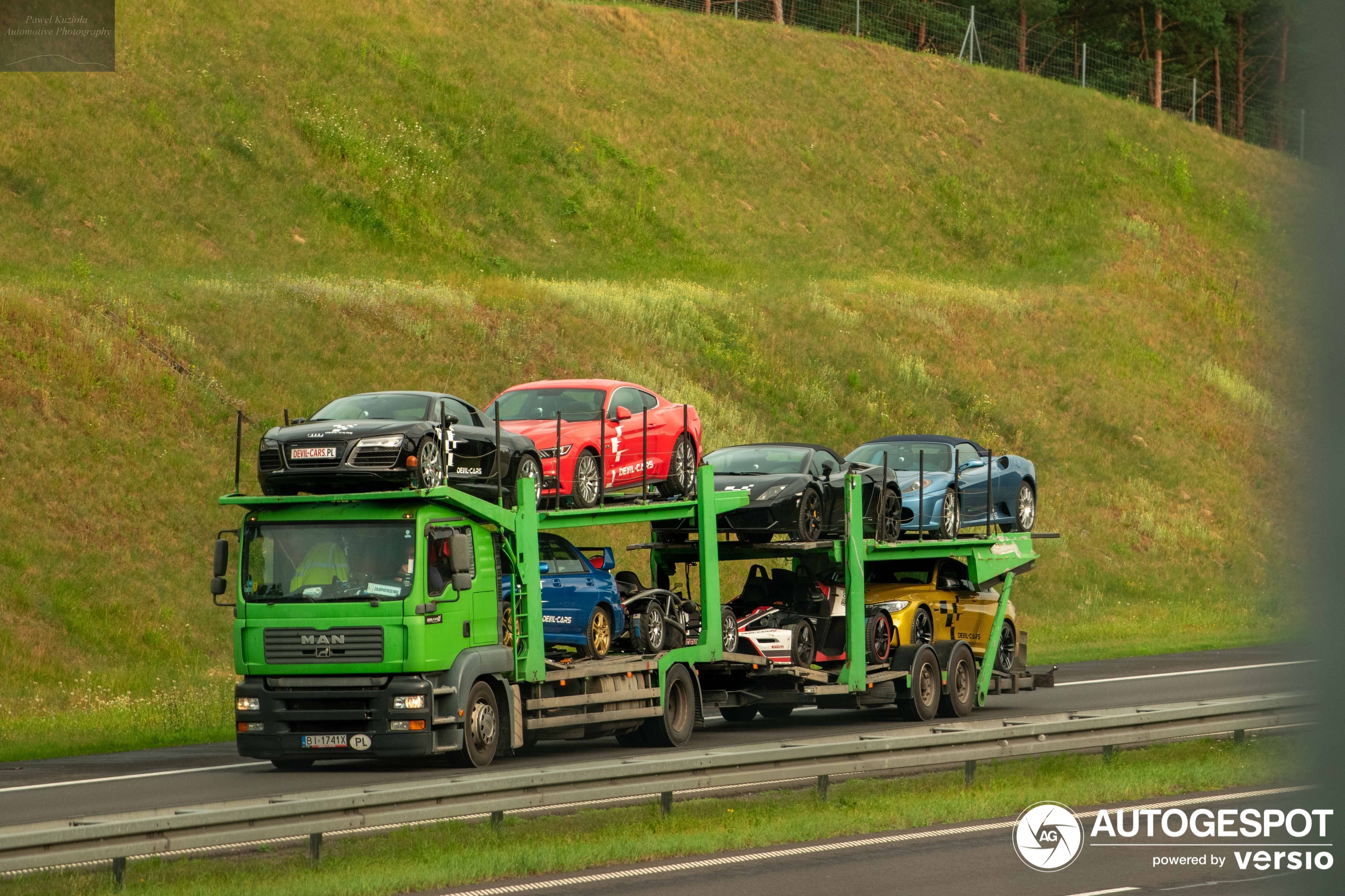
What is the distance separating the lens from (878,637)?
768 inches

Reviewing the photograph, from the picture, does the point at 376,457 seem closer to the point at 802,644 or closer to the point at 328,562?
the point at 328,562

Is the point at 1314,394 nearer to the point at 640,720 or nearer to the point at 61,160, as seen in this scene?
the point at 640,720

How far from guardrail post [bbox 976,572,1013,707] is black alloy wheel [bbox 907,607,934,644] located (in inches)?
31.3

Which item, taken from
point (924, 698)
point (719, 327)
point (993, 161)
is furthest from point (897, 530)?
point (993, 161)

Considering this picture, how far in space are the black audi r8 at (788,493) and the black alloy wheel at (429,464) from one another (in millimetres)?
4129

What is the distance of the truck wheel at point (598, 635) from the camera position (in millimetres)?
16328

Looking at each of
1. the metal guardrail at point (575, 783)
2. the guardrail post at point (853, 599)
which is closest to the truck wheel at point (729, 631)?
the guardrail post at point (853, 599)

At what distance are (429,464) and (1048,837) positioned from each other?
22.1 feet

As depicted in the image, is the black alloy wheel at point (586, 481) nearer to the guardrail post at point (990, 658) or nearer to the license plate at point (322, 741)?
the license plate at point (322, 741)

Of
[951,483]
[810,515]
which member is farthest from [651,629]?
[951,483]

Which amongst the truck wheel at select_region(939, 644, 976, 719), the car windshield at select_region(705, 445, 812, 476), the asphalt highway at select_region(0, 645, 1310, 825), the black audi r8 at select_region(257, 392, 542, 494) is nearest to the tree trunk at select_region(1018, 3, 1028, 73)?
the asphalt highway at select_region(0, 645, 1310, 825)

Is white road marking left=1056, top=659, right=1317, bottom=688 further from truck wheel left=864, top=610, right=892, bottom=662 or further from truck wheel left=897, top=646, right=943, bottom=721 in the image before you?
truck wheel left=864, top=610, right=892, bottom=662

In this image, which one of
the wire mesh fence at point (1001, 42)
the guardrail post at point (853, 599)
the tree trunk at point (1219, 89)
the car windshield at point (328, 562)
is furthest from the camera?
the wire mesh fence at point (1001, 42)

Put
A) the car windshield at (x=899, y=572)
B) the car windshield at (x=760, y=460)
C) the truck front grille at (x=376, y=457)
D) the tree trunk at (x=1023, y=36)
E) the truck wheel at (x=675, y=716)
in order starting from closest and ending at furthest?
the truck front grille at (x=376, y=457), the truck wheel at (x=675, y=716), the car windshield at (x=760, y=460), the car windshield at (x=899, y=572), the tree trunk at (x=1023, y=36)
